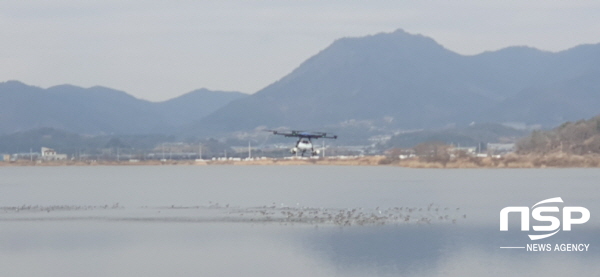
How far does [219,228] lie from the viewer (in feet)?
169

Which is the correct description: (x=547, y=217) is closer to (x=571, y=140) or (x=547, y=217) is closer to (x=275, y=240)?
(x=275, y=240)

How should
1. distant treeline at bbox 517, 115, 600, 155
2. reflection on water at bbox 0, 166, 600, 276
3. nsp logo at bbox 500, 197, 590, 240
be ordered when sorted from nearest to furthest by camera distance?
reflection on water at bbox 0, 166, 600, 276 → nsp logo at bbox 500, 197, 590, 240 → distant treeline at bbox 517, 115, 600, 155

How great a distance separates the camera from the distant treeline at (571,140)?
148 meters

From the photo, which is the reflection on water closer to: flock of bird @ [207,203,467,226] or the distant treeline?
flock of bird @ [207,203,467,226]

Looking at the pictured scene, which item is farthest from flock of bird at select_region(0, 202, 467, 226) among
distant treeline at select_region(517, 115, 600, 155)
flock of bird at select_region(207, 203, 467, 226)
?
distant treeline at select_region(517, 115, 600, 155)

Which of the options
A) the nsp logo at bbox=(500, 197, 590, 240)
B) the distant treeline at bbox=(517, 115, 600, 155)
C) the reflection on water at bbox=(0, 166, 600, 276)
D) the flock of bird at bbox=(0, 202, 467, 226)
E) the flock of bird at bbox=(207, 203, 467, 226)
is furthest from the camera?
the distant treeline at bbox=(517, 115, 600, 155)

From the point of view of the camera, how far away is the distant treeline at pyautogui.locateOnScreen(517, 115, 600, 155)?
148375mm

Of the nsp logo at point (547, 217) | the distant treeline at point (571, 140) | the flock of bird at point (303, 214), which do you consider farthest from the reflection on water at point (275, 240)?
the distant treeline at point (571, 140)

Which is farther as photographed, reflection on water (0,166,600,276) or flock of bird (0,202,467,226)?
flock of bird (0,202,467,226)

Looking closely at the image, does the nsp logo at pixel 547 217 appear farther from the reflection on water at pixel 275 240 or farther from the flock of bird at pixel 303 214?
the flock of bird at pixel 303 214

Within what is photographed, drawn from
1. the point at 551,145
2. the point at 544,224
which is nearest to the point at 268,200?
the point at 544,224

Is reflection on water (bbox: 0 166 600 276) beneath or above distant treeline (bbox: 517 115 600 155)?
beneath

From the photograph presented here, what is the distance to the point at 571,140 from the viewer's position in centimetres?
15300

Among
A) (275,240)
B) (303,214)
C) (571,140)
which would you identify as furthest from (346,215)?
(571,140)
